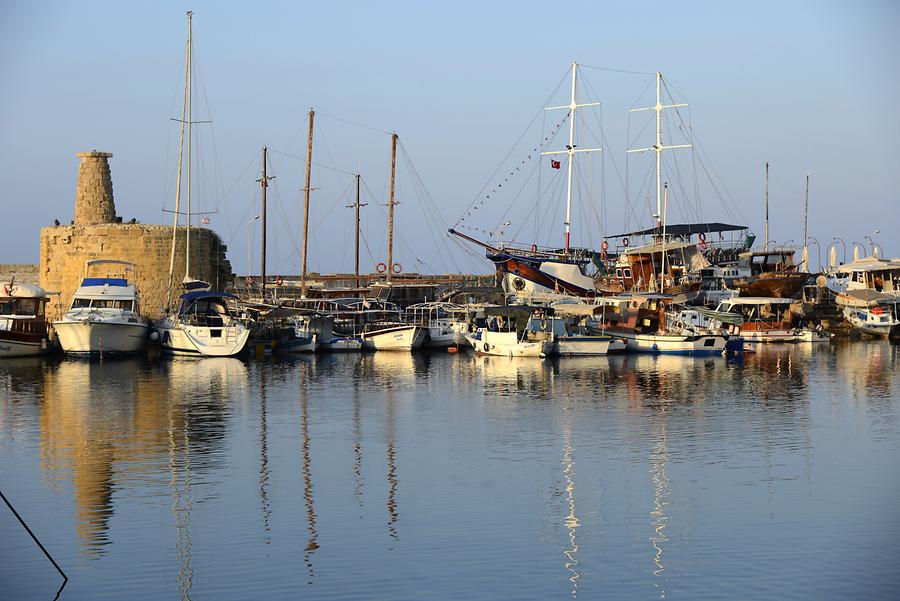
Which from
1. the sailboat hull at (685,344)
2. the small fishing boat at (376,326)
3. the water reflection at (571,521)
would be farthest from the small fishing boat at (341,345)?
the water reflection at (571,521)

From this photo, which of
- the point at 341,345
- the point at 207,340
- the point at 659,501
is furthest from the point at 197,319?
the point at 659,501

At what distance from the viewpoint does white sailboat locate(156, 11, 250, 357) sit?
5325 cm

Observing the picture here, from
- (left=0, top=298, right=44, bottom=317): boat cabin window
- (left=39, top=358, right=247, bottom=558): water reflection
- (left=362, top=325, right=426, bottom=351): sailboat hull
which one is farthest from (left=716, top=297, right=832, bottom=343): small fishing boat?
(left=0, top=298, right=44, bottom=317): boat cabin window

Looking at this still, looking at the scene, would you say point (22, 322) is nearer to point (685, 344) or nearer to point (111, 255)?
point (111, 255)

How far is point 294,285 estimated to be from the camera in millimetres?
72875

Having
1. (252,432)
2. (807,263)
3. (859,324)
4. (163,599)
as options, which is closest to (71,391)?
(252,432)

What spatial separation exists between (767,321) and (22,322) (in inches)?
1576

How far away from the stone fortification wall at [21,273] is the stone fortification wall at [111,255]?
436cm

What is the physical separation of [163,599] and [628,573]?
6.23 meters

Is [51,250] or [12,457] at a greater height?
[51,250]

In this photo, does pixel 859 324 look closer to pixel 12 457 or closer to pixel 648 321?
pixel 648 321

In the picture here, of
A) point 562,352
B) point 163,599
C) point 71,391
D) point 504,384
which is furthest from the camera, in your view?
point 562,352

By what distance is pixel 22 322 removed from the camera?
5262cm

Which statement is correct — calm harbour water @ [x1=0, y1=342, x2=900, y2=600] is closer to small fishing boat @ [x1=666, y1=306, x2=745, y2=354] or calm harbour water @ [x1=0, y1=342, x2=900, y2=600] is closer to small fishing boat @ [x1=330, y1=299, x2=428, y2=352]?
small fishing boat @ [x1=666, y1=306, x2=745, y2=354]
